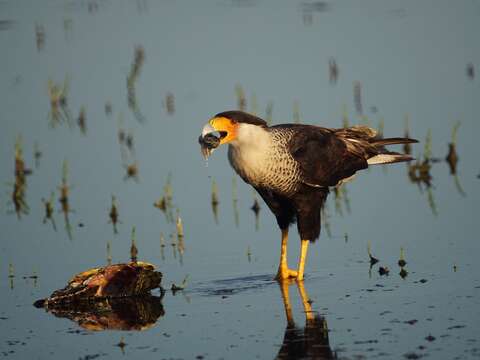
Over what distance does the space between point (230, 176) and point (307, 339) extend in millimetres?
5856

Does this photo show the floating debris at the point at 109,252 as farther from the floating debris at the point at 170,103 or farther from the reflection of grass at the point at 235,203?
the floating debris at the point at 170,103

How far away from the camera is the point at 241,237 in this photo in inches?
408

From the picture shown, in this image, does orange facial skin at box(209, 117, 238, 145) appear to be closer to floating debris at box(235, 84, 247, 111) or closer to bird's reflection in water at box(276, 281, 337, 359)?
bird's reflection in water at box(276, 281, 337, 359)

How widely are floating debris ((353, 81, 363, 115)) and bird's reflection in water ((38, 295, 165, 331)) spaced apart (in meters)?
7.10

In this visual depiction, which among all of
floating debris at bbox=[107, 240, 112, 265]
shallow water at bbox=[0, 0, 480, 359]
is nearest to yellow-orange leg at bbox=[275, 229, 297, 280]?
shallow water at bbox=[0, 0, 480, 359]

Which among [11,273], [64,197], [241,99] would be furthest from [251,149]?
[241,99]

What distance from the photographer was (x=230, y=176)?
1273 centimetres

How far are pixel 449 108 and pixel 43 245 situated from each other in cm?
664

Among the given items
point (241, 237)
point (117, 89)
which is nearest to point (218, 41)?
point (117, 89)

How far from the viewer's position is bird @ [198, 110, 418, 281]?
345 inches

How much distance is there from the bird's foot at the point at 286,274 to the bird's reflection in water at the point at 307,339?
0.93m

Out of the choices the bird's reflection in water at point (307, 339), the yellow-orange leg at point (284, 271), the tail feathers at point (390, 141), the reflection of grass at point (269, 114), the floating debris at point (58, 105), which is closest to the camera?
the bird's reflection in water at point (307, 339)

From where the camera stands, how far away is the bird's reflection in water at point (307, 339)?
668cm

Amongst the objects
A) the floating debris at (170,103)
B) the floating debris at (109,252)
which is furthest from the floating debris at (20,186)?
the floating debris at (170,103)
